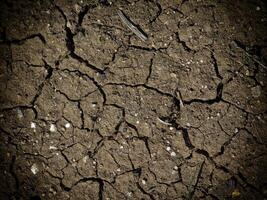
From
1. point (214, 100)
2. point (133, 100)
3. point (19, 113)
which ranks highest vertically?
point (214, 100)

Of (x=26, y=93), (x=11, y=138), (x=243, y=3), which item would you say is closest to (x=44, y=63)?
(x=26, y=93)

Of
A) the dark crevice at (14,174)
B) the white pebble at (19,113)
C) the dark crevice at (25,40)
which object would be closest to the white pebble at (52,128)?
the white pebble at (19,113)

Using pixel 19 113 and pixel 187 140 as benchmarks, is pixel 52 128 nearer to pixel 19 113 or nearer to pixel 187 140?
pixel 19 113

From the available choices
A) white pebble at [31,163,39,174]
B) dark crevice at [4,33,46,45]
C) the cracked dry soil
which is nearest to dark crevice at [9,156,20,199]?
the cracked dry soil

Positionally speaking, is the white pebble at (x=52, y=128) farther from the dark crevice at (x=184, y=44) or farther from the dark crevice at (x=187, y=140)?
the dark crevice at (x=184, y=44)

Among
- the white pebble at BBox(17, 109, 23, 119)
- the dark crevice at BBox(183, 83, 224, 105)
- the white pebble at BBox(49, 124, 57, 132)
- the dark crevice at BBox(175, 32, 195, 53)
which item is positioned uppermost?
the dark crevice at BBox(175, 32, 195, 53)

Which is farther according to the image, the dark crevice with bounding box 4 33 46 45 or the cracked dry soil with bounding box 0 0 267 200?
the dark crevice with bounding box 4 33 46 45

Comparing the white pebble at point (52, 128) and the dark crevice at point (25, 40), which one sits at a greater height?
the dark crevice at point (25, 40)

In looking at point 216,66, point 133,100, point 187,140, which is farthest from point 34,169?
point 216,66

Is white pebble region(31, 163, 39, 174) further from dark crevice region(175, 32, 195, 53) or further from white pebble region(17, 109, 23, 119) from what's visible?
dark crevice region(175, 32, 195, 53)
